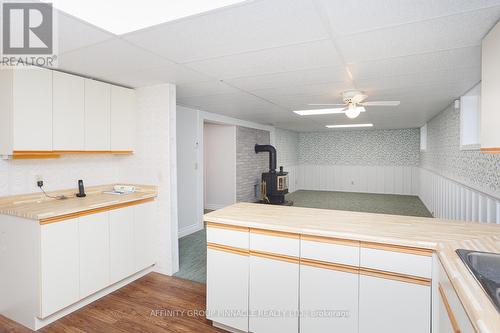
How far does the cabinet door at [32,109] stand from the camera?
218 centimetres

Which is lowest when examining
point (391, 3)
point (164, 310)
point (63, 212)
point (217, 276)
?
point (164, 310)

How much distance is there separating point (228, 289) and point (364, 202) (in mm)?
6234

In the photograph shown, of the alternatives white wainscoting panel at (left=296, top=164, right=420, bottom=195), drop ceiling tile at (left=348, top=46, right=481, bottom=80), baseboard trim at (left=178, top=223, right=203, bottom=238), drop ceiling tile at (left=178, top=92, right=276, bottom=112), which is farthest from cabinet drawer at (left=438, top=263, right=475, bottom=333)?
white wainscoting panel at (left=296, top=164, right=420, bottom=195)

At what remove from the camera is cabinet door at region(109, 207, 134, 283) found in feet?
8.63

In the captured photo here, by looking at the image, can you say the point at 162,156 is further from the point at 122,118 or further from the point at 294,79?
the point at 294,79

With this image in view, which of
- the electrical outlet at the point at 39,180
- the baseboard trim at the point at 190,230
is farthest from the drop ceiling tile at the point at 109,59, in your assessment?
the baseboard trim at the point at 190,230

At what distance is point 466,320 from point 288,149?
8.11m

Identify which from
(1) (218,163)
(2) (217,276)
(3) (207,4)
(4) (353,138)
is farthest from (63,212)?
(4) (353,138)

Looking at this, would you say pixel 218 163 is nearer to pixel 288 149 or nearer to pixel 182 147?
pixel 182 147

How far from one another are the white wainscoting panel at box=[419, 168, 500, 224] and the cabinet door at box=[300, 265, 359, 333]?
1702mm

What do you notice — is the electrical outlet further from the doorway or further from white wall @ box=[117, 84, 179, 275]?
the doorway

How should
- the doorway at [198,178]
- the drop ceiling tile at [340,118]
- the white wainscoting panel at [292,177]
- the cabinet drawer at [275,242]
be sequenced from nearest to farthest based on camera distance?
the cabinet drawer at [275,242], the doorway at [198,178], the drop ceiling tile at [340,118], the white wainscoting panel at [292,177]

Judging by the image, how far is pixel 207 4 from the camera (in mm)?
1417

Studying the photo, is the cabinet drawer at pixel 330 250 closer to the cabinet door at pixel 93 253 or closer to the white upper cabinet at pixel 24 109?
the cabinet door at pixel 93 253
